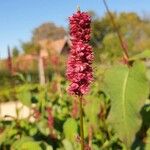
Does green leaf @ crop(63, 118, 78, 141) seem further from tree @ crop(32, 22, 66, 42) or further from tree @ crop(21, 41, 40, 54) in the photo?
tree @ crop(32, 22, 66, 42)

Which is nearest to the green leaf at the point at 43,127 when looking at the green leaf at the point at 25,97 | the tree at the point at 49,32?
the green leaf at the point at 25,97

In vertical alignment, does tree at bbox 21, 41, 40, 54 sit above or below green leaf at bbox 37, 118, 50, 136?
above

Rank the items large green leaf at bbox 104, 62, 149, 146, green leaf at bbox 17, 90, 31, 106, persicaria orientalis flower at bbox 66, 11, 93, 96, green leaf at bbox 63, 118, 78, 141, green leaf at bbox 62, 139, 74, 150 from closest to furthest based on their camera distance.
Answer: persicaria orientalis flower at bbox 66, 11, 93, 96 < large green leaf at bbox 104, 62, 149, 146 < green leaf at bbox 62, 139, 74, 150 < green leaf at bbox 63, 118, 78, 141 < green leaf at bbox 17, 90, 31, 106

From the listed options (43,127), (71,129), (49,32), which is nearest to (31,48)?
(43,127)

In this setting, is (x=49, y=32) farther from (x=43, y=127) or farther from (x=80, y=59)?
(x=80, y=59)

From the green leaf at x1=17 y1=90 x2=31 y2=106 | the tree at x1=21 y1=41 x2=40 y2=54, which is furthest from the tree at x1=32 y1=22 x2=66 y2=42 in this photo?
the green leaf at x1=17 y1=90 x2=31 y2=106

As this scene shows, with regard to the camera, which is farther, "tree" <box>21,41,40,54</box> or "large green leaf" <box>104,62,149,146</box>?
"tree" <box>21,41,40,54</box>
